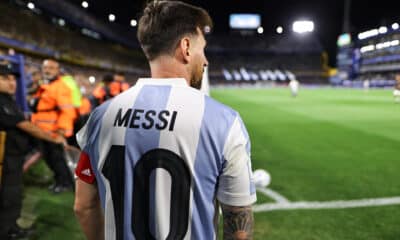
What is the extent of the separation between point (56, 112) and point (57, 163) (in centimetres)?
83

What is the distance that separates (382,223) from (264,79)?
7716 centimetres

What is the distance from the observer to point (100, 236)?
1.78m

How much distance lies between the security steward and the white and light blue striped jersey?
2700mm

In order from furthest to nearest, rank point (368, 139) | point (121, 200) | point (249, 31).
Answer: point (249, 31) < point (368, 139) < point (121, 200)

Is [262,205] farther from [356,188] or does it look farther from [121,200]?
[121,200]

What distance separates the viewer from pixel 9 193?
12.7 ft

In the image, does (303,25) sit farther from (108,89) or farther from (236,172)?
(236,172)

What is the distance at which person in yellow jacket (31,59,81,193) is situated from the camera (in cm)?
559

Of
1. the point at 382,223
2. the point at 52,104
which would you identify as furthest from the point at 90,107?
the point at 382,223

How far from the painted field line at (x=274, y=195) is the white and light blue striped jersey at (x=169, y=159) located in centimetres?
392

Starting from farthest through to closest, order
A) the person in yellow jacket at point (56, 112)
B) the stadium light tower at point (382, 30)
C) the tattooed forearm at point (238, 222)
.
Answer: the stadium light tower at point (382, 30) → the person in yellow jacket at point (56, 112) → the tattooed forearm at point (238, 222)

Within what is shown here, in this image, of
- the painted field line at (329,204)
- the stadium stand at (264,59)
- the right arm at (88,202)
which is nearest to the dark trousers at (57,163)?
the painted field line at (329,204)

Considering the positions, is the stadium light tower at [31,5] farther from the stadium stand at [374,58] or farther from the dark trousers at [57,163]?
the stadium stand at [374,58]

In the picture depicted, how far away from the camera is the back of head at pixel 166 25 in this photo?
4.59ft
